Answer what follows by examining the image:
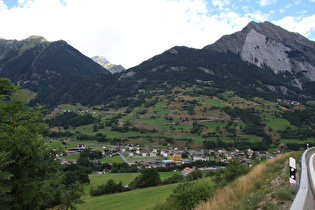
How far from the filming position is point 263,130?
9556 cm

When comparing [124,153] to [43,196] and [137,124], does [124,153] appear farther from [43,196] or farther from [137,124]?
[43,196]

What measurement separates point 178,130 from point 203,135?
1422cm

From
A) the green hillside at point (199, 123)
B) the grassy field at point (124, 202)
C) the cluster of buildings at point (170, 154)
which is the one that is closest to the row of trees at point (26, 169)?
the grassy field at point (124, 202)

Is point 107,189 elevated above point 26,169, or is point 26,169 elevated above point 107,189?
point 26,169

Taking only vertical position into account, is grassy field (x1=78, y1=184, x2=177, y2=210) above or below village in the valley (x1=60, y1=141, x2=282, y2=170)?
above

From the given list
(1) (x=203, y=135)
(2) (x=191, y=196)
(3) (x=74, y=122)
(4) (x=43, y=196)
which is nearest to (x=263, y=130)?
(1) (x=203, y=135)

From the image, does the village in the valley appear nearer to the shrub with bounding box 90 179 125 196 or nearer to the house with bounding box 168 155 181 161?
the house with bounding box 168 155 181 161

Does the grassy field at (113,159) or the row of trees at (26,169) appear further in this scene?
the grassy field at (113,159)

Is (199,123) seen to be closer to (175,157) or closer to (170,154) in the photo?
(170,154)

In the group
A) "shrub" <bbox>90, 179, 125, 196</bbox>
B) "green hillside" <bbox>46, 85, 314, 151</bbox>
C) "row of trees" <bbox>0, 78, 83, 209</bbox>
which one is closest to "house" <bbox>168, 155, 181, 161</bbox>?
"green hillside" <bbox>46, 85, 314, 151</bbox>

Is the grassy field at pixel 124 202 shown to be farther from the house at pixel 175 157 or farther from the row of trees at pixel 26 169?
the house at pixel 175 157

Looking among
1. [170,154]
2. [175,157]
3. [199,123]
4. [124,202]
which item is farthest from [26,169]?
[199,123]

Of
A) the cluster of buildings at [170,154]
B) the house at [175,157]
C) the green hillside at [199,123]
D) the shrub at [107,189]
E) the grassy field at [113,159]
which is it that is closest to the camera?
the shrub at [107,189]

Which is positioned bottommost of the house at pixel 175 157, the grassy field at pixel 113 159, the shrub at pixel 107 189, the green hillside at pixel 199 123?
the house at pixel 175 157
